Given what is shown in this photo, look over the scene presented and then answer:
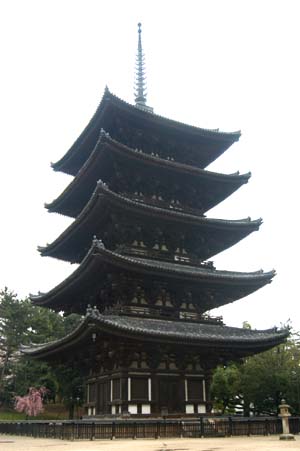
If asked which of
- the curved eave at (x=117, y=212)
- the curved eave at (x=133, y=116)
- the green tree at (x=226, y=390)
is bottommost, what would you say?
the green tree at (x=226, y=390)

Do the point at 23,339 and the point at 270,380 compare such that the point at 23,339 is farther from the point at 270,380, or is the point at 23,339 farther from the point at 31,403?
the point at 270,380

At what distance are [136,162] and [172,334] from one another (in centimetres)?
1104

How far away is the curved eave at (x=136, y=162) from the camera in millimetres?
30328

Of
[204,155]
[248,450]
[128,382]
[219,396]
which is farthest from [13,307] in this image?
[248,450]

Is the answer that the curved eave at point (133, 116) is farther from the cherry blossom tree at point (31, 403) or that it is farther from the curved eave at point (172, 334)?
the cherry blossom tree at point (31, 403)

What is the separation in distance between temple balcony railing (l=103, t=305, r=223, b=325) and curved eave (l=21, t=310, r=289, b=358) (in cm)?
34

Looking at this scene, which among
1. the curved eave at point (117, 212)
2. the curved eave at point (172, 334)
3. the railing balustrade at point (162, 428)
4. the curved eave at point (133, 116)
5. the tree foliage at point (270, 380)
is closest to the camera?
the railing balustrade at point (162, 428)

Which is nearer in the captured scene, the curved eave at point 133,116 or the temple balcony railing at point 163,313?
the temple balcony railing at point 163,313

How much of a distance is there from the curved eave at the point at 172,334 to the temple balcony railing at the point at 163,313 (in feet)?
1.11

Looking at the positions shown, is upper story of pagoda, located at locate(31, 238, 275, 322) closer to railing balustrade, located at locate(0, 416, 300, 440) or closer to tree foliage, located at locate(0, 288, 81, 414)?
railing balustrade, located at locate(0, 416, 300, 440)

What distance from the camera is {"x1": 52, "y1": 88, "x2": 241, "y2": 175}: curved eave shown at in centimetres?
3222

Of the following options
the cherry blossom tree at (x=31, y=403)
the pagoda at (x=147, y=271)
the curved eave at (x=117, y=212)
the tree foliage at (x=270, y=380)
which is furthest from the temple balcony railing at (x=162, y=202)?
the cherry blossom tree at (x=31, y=403)

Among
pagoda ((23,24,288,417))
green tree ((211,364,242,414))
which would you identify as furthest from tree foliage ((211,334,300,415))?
pagoda ((23,24,288,417))

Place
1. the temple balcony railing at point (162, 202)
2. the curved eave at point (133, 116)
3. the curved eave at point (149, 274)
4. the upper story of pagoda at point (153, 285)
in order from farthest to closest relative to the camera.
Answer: the curved eave at point (133, 116) < the temple balcony railing at point (162, 202) < the upper story of pagoda at point (153, 285) < the curved eave at point (149, 274)
